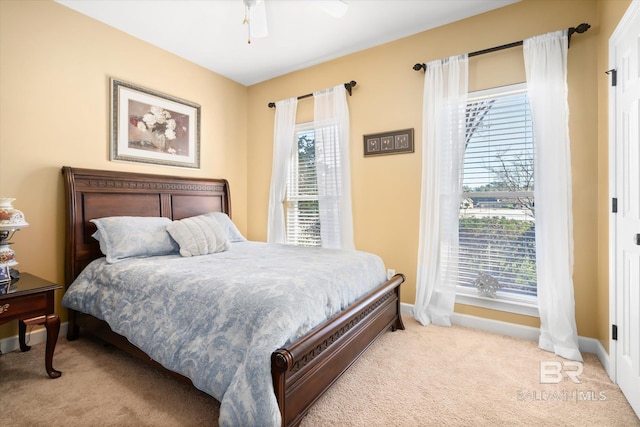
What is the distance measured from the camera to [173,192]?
340 cm

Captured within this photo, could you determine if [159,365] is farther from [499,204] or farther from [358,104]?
[358,104]

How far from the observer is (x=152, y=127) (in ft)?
10.9

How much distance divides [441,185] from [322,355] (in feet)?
6.40

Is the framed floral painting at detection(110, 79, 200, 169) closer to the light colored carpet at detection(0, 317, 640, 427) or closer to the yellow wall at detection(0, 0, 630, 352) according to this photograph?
the yellow wall at detection(0, 0, 630, 352)

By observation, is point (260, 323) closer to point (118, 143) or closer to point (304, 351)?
point (304, 351)

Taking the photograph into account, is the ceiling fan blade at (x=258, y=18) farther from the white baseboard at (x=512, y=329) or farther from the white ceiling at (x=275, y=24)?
the white baseboard at (x=512, y=329)

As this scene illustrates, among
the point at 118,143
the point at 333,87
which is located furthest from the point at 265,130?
the point at 118,143

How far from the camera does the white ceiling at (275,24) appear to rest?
2684 millimetres

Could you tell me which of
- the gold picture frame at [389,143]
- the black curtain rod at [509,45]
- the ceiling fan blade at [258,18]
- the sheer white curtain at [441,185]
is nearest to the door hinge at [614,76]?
the black curtain rod at [509,45]

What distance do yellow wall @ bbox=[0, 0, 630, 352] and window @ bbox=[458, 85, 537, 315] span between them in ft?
0.58

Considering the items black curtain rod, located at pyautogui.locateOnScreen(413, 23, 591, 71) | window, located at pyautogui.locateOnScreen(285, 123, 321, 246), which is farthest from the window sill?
black curtain rod, located at pyautogui.locateOnScreen(413, 23, 591, 71)

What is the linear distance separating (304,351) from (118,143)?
2.84 m

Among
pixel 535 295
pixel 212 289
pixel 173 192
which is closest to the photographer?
pixel 212 289

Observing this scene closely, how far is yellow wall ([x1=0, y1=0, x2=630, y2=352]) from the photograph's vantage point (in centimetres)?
234
